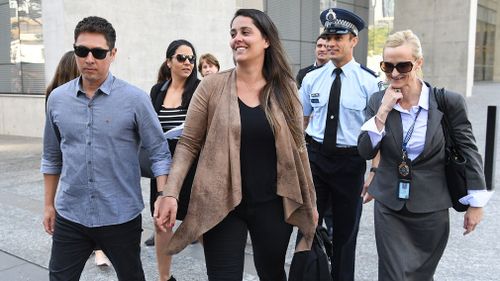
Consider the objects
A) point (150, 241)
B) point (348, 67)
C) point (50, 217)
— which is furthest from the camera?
point (150, 241)

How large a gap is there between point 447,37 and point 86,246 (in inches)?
1010

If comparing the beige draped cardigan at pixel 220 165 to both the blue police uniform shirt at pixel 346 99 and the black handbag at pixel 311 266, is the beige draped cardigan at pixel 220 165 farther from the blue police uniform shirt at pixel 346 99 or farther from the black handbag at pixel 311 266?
the blue police uniform shirt at pixel 346 99

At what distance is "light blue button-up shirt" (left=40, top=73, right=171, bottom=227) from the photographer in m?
2.62

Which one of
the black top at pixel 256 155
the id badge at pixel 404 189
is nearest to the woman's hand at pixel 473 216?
the id badge at pixel 404 189

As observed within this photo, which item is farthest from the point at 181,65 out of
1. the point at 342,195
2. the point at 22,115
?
the point at 22,115

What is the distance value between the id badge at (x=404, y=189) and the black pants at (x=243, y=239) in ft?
2.13

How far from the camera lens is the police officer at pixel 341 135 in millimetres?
3666

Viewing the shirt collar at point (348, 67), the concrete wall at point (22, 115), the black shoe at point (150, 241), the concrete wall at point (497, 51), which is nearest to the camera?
the shirt collar at point (348, 67)

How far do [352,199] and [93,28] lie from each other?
85.8 inches

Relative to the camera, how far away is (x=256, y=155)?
2.68m

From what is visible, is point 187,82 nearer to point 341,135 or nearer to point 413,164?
point 341,135

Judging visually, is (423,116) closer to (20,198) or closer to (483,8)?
(20,198)

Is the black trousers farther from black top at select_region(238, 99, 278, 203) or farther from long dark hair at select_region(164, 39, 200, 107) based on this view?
long dark hair at select_region(164, 39, 200, 107)

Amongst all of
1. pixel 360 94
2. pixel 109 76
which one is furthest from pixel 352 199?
pixel 109 76
